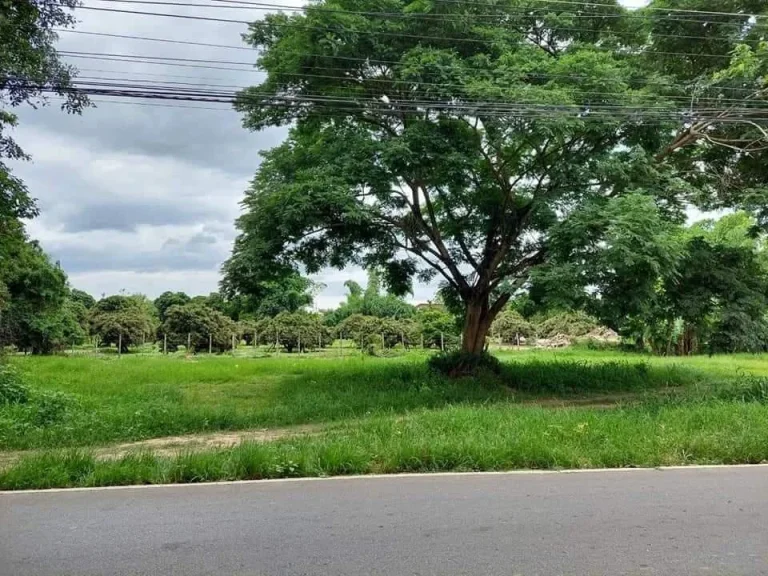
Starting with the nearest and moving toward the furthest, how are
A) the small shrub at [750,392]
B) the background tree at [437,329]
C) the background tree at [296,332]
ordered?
the small shrub at [750,392] < the background tree at [296,332] < the background tree at [437,329]

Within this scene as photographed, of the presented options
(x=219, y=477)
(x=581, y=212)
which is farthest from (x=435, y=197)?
(x=219, y=477)

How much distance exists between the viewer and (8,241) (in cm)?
1373

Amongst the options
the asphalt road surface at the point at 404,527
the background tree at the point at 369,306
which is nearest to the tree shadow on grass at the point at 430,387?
the asphalt road surface at the point at 404,527

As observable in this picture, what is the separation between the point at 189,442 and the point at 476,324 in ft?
30.2

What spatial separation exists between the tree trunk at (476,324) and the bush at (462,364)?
1.01 feet

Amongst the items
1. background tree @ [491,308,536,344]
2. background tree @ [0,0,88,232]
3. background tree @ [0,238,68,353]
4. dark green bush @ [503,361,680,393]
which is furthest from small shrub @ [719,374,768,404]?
background tree @ [491,308,536,344]

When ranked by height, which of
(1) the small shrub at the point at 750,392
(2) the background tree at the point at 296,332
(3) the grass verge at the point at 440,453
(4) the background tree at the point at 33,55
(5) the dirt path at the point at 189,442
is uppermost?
(4) the background tree at the point at 33,55

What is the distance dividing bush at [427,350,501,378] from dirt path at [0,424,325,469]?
19.9 feet

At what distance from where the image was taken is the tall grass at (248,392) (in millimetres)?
9109

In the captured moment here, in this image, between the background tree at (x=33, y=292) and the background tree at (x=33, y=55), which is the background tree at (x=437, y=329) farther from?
the background tree at (x=33, y=55)

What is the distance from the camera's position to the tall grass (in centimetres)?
911

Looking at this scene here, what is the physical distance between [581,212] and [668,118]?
2.81m

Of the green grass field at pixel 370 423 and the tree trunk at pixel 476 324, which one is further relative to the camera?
the tree trunk at pixel 476 324

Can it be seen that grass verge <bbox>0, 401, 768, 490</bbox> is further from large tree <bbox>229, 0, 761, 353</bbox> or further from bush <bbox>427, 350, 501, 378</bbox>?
bush <bbox>427, 350, 501, 378</bbox>
